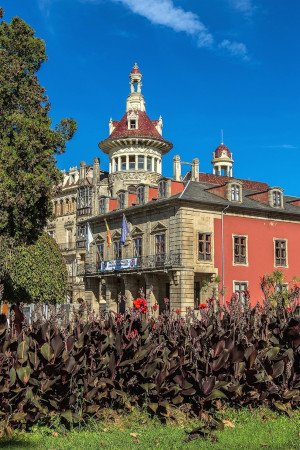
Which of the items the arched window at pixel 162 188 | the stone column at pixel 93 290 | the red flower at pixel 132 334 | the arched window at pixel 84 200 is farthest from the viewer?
the arched window at pixel 84 200

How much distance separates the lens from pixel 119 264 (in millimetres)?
44906

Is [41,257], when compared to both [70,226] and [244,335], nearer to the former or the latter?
[70,226]

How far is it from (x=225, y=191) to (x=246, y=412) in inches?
1376

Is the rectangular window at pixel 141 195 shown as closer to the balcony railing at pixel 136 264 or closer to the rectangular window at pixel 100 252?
the balcony railing at pixel 136 264

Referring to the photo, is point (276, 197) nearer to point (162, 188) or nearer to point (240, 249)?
point (240, 249)

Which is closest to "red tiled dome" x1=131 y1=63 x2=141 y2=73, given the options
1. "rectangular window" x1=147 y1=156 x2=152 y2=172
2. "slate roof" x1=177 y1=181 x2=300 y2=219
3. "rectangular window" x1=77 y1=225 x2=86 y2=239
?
"rectangular window" x1=147 y1=156 x2=152 y2=172

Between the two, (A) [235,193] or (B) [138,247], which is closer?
(A) [235,193]

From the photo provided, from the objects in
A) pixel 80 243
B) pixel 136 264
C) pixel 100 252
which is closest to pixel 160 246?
pixel 136 264

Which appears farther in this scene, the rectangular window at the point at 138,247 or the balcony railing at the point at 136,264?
the rectangular window at the point at 138,247

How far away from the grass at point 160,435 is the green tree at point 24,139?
18046 millimetres

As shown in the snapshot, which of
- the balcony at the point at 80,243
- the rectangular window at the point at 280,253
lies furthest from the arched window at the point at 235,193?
the balcony at the point at 80,243

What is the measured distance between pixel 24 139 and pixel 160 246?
18.0 metres

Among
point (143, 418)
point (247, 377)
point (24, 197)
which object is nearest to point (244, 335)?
point (247, 377)

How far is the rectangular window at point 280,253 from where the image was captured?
4450cm
